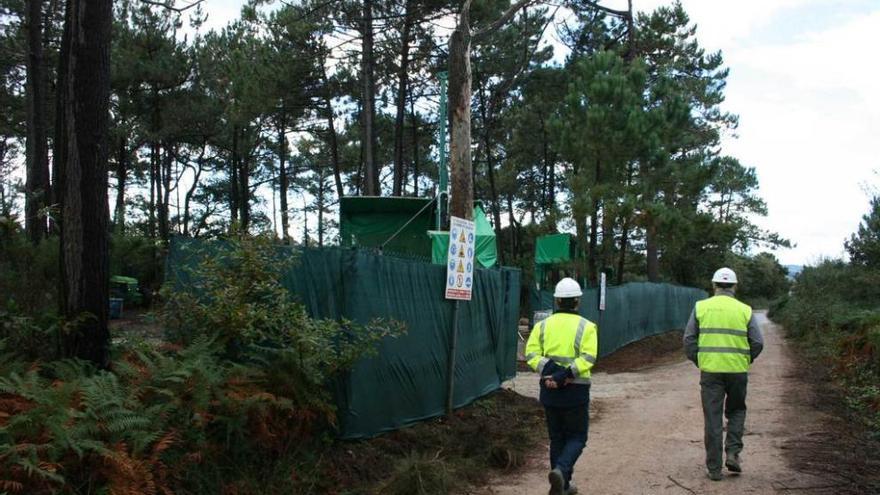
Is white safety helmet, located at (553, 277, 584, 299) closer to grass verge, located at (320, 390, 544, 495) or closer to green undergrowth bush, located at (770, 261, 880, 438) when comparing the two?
grass verge, located at (320, 390, 544, 495)

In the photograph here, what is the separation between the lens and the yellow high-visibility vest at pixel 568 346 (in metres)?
6.15

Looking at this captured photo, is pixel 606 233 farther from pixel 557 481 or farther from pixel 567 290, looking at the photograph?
pixel 557 481

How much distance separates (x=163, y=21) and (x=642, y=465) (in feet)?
93.9

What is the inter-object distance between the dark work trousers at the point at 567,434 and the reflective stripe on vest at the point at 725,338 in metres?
1.56

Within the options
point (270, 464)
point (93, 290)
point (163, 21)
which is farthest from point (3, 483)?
point (163, 21)

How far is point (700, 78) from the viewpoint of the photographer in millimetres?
33312

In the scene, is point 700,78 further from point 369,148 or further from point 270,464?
point 270,464

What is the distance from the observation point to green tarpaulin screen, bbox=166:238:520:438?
7.39 m

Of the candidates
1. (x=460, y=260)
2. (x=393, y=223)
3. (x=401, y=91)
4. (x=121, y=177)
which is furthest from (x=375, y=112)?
(x=460, y=260)

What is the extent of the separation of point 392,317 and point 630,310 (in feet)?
58.7

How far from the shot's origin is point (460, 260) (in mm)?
9648

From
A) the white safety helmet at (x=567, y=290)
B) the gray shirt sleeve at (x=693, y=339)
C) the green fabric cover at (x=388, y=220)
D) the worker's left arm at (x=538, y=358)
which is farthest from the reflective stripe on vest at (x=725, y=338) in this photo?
the green fabric cover at (x=388, y=220)

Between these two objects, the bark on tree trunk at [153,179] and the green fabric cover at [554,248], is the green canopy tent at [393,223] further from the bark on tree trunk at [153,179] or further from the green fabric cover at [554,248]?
the bark on tree trunk at [153,179]

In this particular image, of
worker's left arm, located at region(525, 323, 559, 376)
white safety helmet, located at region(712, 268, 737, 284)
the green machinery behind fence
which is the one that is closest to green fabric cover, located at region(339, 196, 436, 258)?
the green machinery behind fence
